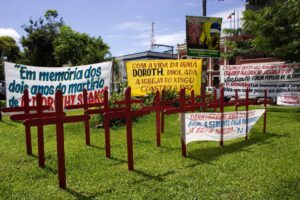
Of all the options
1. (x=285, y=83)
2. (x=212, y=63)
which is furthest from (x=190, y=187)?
(x=212, y=63)

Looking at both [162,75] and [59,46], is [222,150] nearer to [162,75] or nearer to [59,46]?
[162,75]

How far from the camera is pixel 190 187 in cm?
497

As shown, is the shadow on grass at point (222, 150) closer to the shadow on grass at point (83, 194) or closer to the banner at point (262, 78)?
the shadow on grass at point (83, 194)

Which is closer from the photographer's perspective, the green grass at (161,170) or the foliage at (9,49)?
the green grass at (161,170)

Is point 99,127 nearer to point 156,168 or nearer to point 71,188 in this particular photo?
point 156,168

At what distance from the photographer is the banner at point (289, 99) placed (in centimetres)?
1241

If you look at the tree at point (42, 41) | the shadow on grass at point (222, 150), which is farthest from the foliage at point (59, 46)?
the shadow on grass at point (222, 150)

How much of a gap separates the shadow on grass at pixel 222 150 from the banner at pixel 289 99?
13.1ft

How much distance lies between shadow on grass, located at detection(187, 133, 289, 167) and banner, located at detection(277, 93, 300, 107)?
4.00 m

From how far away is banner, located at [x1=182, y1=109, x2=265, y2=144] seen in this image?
22.8ft

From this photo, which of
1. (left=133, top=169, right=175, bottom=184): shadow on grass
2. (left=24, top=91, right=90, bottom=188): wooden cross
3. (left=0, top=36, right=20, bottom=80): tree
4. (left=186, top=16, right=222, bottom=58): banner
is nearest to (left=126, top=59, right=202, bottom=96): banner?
(left=186, top=16, right=222, bottom=58): banner

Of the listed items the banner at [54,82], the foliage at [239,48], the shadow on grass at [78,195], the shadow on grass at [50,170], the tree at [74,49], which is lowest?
the shadow on grass at [78,195]

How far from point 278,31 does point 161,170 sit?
10.6 metres

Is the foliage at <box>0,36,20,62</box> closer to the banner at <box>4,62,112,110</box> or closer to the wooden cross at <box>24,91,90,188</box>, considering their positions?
the banner at <box>4,62,112,110</box>
